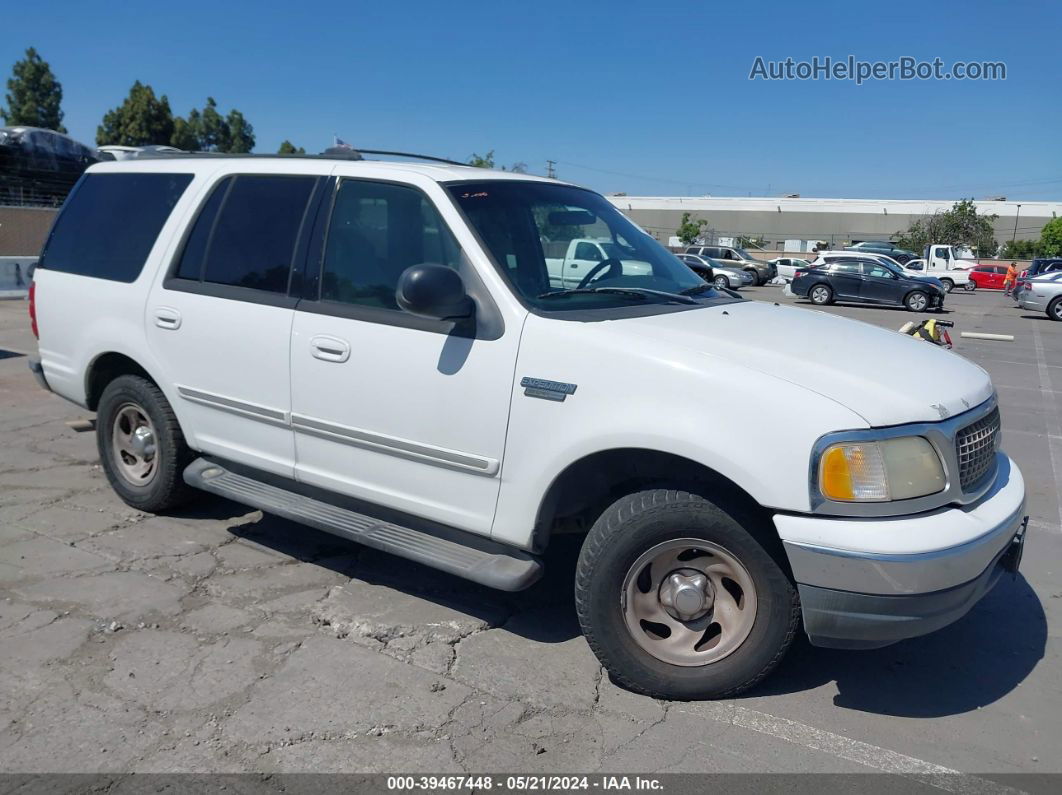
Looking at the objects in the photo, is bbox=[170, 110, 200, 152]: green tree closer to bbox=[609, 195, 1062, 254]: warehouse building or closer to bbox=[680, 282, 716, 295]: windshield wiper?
bbox=[609, 195, 1062, 254]: warehouse building

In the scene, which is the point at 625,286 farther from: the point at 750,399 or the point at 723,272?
the point at 723,272

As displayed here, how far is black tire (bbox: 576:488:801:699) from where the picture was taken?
320 cm

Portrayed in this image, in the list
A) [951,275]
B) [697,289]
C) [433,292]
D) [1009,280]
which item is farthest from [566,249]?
[951,275]

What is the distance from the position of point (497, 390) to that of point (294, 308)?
124cm

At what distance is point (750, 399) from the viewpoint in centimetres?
308

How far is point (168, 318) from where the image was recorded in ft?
15.6

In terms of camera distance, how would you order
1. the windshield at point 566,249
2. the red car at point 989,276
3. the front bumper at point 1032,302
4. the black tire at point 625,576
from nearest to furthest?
the black tire at point 625,576 → the windshield at point 566,249 → the front bumper at point 1032,302 → the red car at point 989,276

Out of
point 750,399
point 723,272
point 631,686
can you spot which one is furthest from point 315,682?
point 723,272

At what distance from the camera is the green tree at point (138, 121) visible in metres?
59.5

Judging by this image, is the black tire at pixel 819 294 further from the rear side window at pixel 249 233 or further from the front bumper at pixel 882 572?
the front bumper at pixel 882 572

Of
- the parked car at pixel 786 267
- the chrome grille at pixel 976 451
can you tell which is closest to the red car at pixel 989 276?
the parked car at pixel 786 267

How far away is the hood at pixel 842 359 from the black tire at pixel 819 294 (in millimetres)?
25748

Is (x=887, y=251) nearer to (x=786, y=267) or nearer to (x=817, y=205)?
(x=786, y=267)

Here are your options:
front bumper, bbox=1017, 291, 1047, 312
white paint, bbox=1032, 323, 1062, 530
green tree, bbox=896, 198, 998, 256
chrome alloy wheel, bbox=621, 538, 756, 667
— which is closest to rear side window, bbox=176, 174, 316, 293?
chrome alloy wheel, bbox=621, 538, 756, 667
